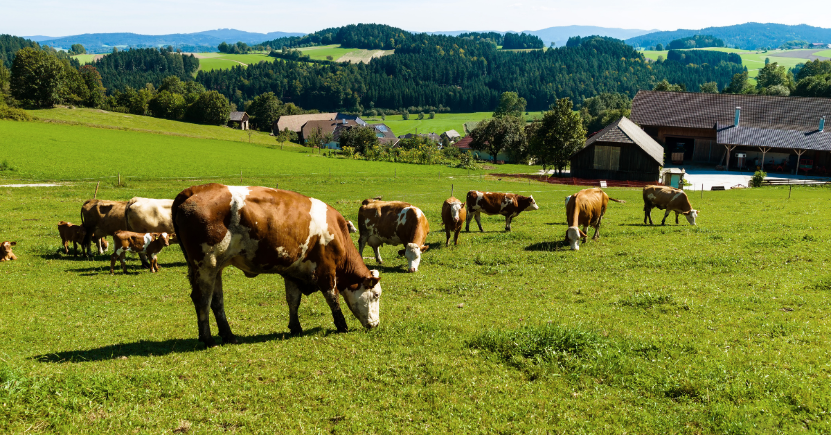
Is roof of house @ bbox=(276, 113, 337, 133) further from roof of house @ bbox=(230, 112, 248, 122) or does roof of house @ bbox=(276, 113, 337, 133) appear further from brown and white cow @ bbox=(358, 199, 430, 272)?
brown and white cow @ bbox=(358, 199, 430, 272)

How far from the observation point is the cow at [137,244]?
17.8 meters

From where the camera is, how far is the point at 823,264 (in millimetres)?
15883

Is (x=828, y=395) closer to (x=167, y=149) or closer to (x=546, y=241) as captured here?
(x=546, y=241)

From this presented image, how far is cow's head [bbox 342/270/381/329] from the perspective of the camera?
1144 cm

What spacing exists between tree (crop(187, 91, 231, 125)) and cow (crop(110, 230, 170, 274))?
123486 millimetres

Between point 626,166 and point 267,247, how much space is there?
63.7m

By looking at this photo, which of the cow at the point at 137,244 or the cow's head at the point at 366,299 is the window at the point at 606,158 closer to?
the cow at the point at 137,244

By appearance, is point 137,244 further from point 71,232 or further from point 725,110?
point 725,110

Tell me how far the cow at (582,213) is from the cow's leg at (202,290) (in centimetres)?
1494

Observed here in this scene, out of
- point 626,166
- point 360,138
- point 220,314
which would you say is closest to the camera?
point 220,314

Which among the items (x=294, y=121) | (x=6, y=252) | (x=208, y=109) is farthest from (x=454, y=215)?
(x=294, y=121)

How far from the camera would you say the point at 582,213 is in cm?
2206

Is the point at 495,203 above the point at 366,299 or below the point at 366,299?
above

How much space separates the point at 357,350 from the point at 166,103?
141045 mm
